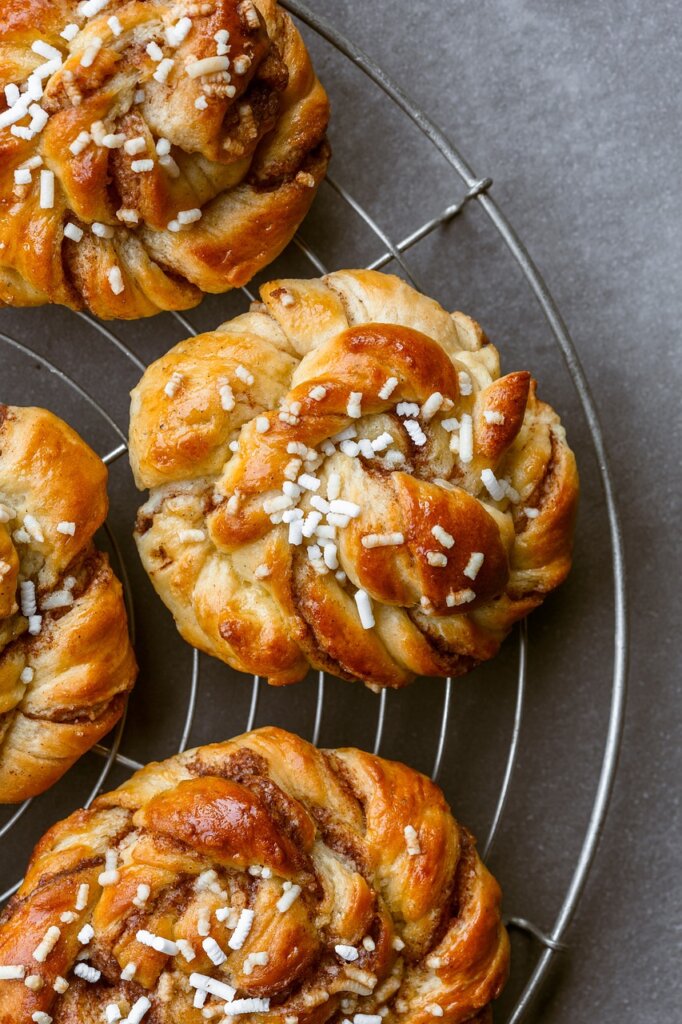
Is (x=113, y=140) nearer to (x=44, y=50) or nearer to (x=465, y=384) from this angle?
(x=44, y=50)

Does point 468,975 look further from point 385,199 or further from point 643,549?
point 385,199

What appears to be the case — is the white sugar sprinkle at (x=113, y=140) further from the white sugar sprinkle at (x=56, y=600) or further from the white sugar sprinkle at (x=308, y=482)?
the white sugar sprinkle at (x=56, y=600)

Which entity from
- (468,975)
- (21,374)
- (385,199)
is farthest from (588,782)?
(21,374)

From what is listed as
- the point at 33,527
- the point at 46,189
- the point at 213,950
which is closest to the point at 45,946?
the point at 213,950

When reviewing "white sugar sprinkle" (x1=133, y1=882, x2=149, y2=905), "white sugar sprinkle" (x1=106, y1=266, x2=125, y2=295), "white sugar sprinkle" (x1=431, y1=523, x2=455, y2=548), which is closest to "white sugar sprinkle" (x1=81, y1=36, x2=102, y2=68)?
"white sugar sprinkle" (x1=106, y1=266, x2=125, y2=295)

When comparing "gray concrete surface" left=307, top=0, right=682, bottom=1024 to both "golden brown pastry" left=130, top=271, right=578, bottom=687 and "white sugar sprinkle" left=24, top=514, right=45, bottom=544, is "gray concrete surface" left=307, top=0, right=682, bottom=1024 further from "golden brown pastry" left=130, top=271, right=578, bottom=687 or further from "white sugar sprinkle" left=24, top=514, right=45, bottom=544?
"white sugar sprinkle" left=24, top=514, right=45, bottom=544
